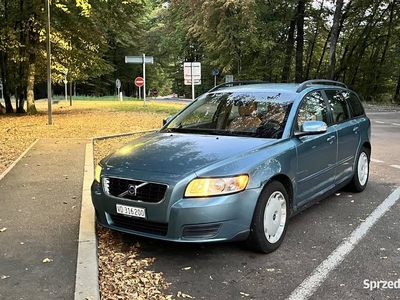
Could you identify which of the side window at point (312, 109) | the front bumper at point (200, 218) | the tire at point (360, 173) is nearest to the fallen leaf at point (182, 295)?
the front bumper at point (200, 218)

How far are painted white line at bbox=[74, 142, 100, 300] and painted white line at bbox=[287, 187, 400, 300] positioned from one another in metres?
1.51

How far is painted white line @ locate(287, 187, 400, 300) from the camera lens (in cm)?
337

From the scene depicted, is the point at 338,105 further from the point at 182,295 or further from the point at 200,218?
the point at 182,295

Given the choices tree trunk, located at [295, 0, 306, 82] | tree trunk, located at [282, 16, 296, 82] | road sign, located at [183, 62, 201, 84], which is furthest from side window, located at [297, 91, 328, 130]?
tree trunk, located at [282, 16, 296, 82]

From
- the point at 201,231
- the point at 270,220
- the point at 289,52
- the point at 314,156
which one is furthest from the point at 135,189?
the point at 289,52

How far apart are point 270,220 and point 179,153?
1.07 meters

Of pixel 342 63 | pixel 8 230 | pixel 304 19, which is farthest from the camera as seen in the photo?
pixel 342 63

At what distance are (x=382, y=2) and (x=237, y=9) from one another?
41.9 ft

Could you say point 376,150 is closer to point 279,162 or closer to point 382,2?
point 279,162

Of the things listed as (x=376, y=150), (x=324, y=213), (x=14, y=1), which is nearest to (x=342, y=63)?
(x=14, y=1)

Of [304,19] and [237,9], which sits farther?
[304,19]

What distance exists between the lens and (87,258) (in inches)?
153

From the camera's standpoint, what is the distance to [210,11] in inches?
1056

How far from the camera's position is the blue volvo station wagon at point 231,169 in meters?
3.73
